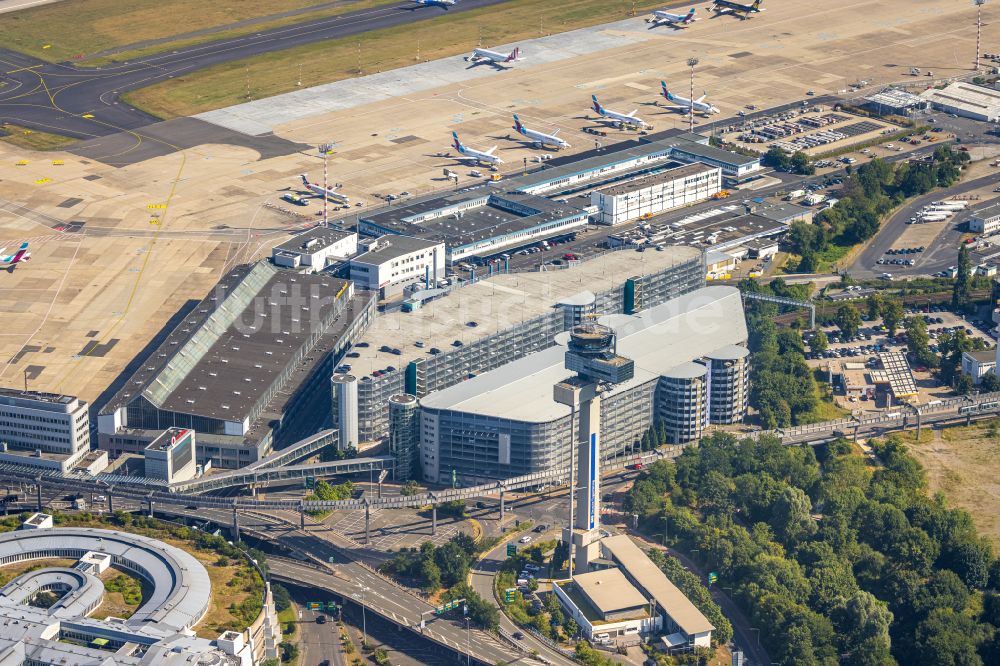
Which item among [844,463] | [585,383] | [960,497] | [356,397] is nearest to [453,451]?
[356,397]

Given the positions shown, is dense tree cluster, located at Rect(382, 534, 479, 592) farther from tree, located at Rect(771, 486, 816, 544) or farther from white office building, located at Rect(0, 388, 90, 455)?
white office building, located at Rect(0, 388, 90, 455)

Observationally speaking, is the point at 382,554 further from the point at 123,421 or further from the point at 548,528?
the point at 123,421

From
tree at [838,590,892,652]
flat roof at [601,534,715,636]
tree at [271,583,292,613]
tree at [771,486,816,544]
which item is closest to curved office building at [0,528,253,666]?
tree at [271,583,292,613]

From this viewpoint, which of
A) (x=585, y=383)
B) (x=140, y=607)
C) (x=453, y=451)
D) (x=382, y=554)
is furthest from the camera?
(x=453, y=451)

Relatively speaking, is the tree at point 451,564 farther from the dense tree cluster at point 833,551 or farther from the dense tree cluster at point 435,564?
the dense tree cluster at point 833,551

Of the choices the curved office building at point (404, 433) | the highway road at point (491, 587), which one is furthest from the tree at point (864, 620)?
the curved office building at point (404, 433)
